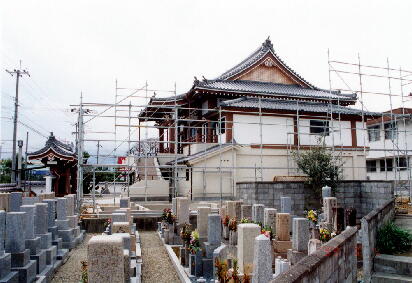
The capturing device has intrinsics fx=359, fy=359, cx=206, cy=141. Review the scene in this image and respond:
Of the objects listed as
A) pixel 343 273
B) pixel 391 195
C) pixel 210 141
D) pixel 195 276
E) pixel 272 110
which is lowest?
pixel 195 276

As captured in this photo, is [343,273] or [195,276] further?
[195,276]

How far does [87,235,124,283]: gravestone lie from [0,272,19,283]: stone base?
11.5ft

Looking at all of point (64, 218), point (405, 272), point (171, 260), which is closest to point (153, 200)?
point (64, 218)

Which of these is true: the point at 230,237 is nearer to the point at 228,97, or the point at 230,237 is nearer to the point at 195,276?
the point at 195,276

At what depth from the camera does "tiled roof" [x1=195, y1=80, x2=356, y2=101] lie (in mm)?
22720

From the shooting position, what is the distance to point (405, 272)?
799cm

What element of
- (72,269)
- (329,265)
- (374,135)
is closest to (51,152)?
(72,269)

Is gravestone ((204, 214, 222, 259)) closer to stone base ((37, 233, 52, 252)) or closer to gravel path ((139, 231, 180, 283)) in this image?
gravel path ((139, 231, 180, 283))

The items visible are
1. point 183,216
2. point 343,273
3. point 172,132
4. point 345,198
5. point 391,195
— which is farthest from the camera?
point 172,132

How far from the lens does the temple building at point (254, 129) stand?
20078 mm

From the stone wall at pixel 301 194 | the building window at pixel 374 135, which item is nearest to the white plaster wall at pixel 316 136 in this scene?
the stone wall at pixel 301 194

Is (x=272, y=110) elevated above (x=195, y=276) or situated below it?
above

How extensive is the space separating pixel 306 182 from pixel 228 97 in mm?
9158

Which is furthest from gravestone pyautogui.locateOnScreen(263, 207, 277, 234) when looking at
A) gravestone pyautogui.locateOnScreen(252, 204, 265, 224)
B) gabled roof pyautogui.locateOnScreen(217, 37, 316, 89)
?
gabled roof pyautogui.locateOnScreen(217, 37, 316, 89)
